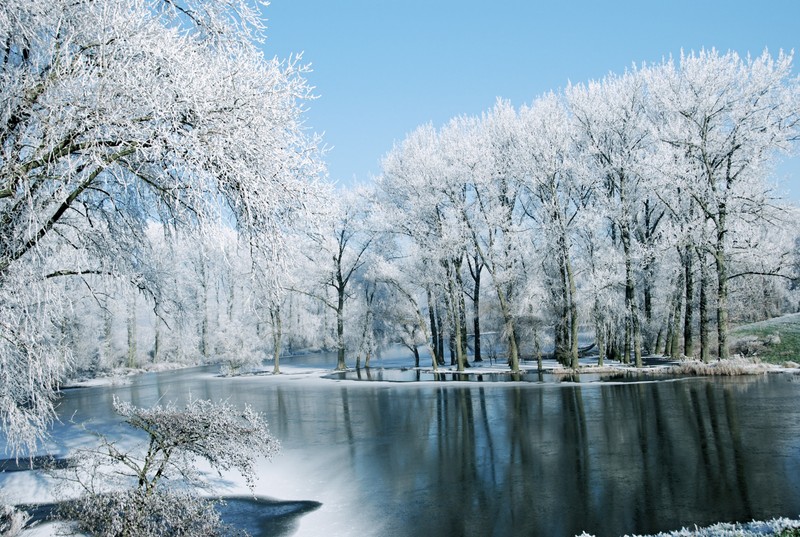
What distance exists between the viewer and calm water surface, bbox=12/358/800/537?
774 centimetres

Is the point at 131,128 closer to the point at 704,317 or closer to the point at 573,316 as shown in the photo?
the point at 573,316

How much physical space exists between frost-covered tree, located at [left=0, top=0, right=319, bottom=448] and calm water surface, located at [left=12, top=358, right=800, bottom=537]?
4634 mm

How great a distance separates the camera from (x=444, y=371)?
106ft

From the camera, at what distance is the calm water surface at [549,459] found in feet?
25.4

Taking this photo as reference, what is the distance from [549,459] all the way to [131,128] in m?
9.07

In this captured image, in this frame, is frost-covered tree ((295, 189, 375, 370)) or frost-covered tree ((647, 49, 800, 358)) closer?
frost-covered tree ((647, 49, 800, 358))

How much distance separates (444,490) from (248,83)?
686 cm

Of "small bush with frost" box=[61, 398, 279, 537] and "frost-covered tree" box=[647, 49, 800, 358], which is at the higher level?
"frost-covered tree" box=[647, 49, 800, 358]

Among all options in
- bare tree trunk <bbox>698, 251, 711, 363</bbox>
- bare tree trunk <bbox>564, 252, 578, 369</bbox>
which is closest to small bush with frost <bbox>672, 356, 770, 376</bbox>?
bare tree trunk <bbox>698, 251, 711, 363</bbox>

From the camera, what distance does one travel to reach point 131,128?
5566mm

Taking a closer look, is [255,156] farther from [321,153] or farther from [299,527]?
[299,527]

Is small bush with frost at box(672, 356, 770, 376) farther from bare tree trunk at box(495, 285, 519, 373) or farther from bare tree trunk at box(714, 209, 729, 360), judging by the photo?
bare tree trunk at box(495, 285, 519, 373)

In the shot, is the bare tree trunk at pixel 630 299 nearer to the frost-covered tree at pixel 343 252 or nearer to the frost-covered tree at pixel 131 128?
the frost-covered tree at pixel 343 252

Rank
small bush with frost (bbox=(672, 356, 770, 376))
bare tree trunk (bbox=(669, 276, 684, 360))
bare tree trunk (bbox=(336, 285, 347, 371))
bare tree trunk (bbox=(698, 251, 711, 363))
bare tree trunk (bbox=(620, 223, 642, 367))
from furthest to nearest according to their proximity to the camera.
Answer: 1. bare tree trunk (bbox=(336, 285, 347, 371))
2. bare tree trunk (bbox=(669, 276, 684, 360))
3. bare tree trunk (bbox=(620, 223, 642, 367))
4. bare tree trunk (bbox=(698, 251, 711, 363))
5. small bush with frost (bbox=(672, 356, 770, 376))
